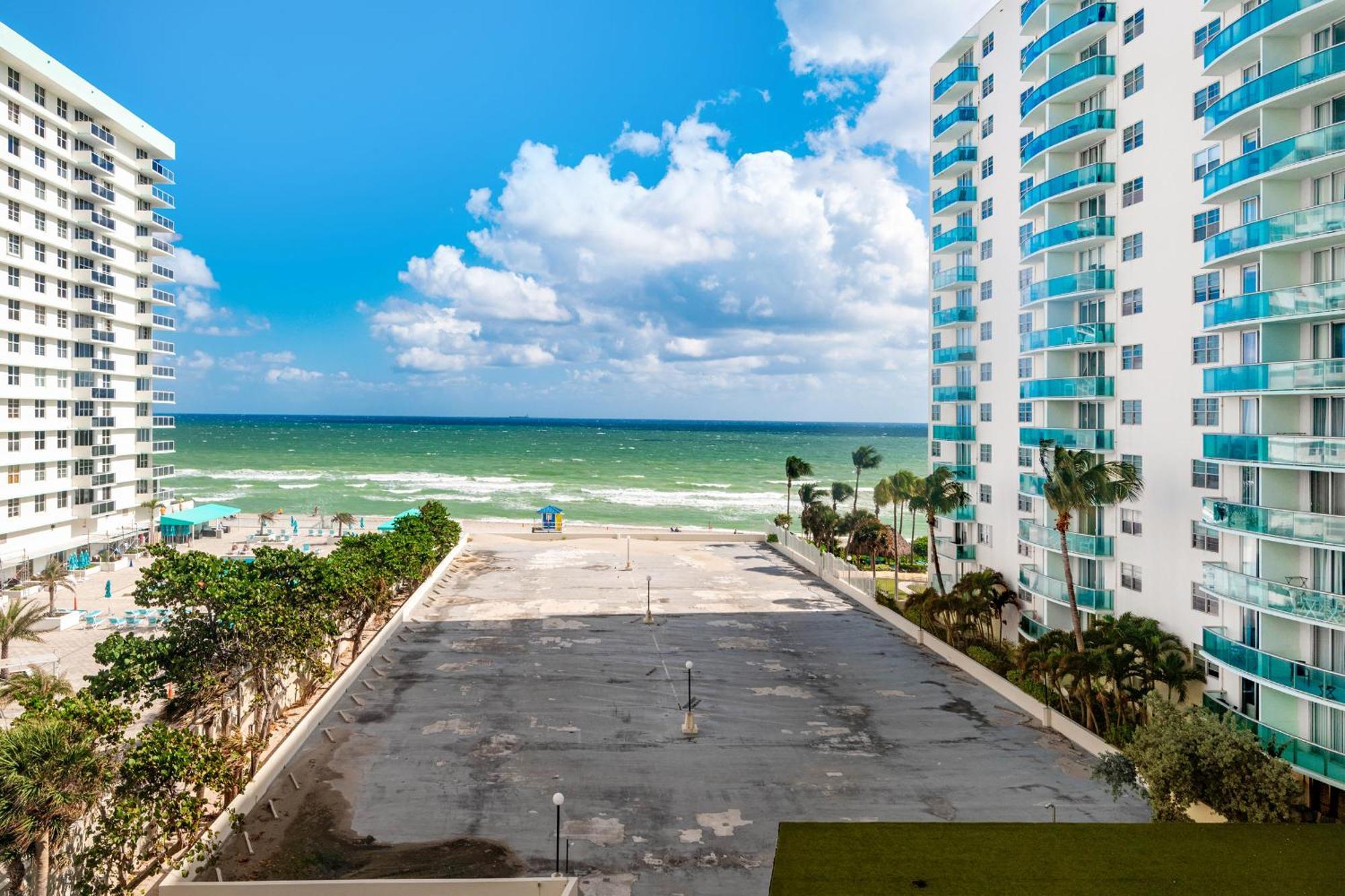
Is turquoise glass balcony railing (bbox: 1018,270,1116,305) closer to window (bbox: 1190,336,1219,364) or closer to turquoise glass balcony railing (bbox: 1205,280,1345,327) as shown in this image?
window (bbox: 1190,336,1219,364)

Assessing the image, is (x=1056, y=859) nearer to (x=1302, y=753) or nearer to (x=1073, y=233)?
(x=1302, y=753)

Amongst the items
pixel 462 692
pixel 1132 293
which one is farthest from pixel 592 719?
pixel 1132 293

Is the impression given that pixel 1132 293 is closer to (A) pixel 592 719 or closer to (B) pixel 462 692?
(A) pixel 592 719

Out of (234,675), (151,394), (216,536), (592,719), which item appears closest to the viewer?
(234,675)

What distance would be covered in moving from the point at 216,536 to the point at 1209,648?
74.1m

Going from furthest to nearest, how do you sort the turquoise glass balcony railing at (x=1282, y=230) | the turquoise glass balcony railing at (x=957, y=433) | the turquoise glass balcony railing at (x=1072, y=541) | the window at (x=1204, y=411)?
the turquoise glass balcony railing at (x=957, y=433) → the turquoise glass balcony railing at (x=1072, y=541) → the window at (x=1204, y=411) → the turquoise glass balcony railing at (x=1282, y=230)

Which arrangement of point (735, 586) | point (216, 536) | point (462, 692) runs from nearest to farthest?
1. point (462, 692)
2. point (735, 586)
3. point (216, 536)

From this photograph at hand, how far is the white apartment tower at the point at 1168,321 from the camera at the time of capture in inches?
909

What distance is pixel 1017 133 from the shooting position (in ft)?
135

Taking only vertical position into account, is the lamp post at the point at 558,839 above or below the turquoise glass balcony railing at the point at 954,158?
below

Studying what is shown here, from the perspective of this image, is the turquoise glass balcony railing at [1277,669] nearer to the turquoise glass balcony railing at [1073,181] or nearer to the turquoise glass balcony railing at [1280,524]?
the turquoise glass balcony railing at [1280,524]

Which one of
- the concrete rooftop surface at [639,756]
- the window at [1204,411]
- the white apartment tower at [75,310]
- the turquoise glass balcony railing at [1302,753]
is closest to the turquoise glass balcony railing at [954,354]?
the concrete rooftop surface at [639,756]

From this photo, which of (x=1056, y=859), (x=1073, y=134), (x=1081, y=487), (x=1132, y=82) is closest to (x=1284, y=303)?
(x=1081, y=487)

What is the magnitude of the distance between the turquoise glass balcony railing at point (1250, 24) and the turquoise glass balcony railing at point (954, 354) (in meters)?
20.2
